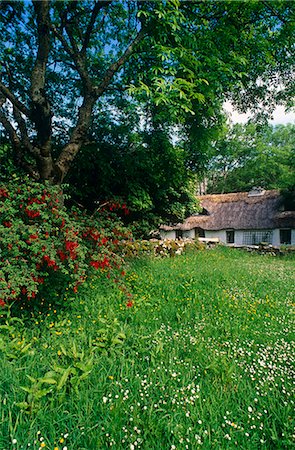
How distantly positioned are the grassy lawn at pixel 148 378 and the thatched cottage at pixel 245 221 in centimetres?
1831

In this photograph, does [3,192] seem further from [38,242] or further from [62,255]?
[62,255]

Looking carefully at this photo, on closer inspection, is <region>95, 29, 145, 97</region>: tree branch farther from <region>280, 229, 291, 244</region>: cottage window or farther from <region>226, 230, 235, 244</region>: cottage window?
<region>226, 230, 235, 244</region>: cottage window

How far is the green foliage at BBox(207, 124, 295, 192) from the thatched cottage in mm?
6805

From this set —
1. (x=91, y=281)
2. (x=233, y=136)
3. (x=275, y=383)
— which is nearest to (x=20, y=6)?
(x=91, y=281)

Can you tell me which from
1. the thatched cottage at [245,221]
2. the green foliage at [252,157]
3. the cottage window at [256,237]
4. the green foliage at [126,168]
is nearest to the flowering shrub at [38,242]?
the green foliage at [126,168]

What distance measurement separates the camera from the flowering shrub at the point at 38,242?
3578 mm

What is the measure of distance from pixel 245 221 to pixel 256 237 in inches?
70.0

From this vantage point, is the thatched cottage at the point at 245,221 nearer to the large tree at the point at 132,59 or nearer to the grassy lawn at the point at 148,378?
the large tree at the point at 132,59

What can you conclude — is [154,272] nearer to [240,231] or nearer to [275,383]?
[275,383]

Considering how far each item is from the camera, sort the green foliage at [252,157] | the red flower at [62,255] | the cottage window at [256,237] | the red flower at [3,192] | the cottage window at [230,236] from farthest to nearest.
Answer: the green foliage at [252,157] < the cottage window at [230,236] < the cottage window at [256,237] < the red flower at [3,192] < the red flower at [62,255]

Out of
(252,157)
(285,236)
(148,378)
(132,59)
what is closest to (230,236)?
(285,236)

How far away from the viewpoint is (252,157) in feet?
109

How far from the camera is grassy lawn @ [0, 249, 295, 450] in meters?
2.13

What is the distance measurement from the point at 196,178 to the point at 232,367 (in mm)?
9785
